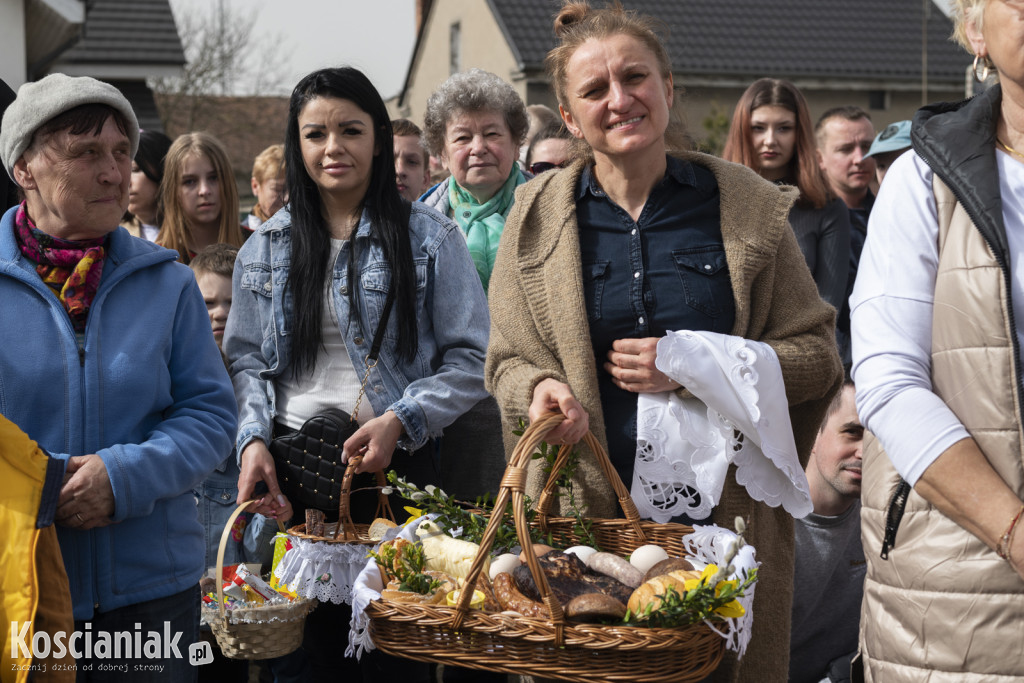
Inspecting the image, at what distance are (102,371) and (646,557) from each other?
4.57 feet

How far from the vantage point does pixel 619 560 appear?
2.26 m

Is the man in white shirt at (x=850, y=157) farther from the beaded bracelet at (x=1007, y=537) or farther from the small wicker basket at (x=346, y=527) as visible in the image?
the beaded bracelet at (x=1007, y=537)

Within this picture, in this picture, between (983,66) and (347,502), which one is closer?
(983,66)

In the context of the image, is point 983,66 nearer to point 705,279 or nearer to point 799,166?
point 705,279

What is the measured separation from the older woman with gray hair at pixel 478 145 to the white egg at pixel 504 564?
2096 mm

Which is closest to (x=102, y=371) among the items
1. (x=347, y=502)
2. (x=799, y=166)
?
(x=347, y=502)

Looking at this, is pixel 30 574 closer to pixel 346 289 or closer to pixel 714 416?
pixel 346 289

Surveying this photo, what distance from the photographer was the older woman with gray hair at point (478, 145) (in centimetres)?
431

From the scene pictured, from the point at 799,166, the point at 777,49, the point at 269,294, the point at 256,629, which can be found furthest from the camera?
the point at 777,49

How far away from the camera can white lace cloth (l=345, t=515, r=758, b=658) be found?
2.02 metres

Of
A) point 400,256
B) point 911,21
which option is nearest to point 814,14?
point 911,21

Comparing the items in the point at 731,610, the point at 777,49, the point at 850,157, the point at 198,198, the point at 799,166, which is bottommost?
the point at 731,610

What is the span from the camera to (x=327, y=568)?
3.00m

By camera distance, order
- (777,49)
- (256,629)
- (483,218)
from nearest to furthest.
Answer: (256,629)
(483,218)
(777,49)
